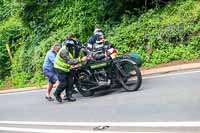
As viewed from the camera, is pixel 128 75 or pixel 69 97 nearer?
pixel 128 75

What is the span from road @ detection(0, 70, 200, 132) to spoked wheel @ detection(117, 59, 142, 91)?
0.66ft

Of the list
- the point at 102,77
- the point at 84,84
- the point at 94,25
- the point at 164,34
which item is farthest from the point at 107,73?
the point at 94,25

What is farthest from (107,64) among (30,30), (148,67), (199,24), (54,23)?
(30,30)

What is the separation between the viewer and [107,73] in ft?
42.7

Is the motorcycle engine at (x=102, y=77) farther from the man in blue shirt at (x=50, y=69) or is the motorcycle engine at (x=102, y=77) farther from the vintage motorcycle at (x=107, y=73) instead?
the man in blue shirt at (x=50, y=69)

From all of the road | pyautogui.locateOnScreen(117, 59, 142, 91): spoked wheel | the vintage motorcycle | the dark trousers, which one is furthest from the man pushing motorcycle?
pyautogui.locateOnScreen(117, 59, 142, 91): spoked wheel

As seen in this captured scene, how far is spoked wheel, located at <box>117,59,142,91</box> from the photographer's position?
12469 millimetres

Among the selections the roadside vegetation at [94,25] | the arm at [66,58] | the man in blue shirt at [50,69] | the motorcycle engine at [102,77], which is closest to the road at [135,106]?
the motorcycle engine at [102,77]

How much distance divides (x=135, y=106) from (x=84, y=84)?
2.90 meters

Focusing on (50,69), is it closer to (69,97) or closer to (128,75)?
(69,97)

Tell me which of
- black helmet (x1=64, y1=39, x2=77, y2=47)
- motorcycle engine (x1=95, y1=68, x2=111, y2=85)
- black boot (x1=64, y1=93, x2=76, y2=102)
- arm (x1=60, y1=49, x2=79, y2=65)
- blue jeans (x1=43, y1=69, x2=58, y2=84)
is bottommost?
black boot (x1=64, y1=93, x2=76, y2=102)

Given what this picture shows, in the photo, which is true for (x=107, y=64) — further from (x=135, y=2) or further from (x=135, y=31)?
(x=135, y=2)

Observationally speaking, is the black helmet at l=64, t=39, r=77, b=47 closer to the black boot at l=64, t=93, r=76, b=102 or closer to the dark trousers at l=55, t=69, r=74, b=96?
the dark trousers at l=55, t=69, r=74, b=96

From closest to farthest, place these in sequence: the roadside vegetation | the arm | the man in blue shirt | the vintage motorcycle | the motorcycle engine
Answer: the vintage motorcycle < the motorcycle engine < the arm < the man in blue shirt < the roadside vegetation
